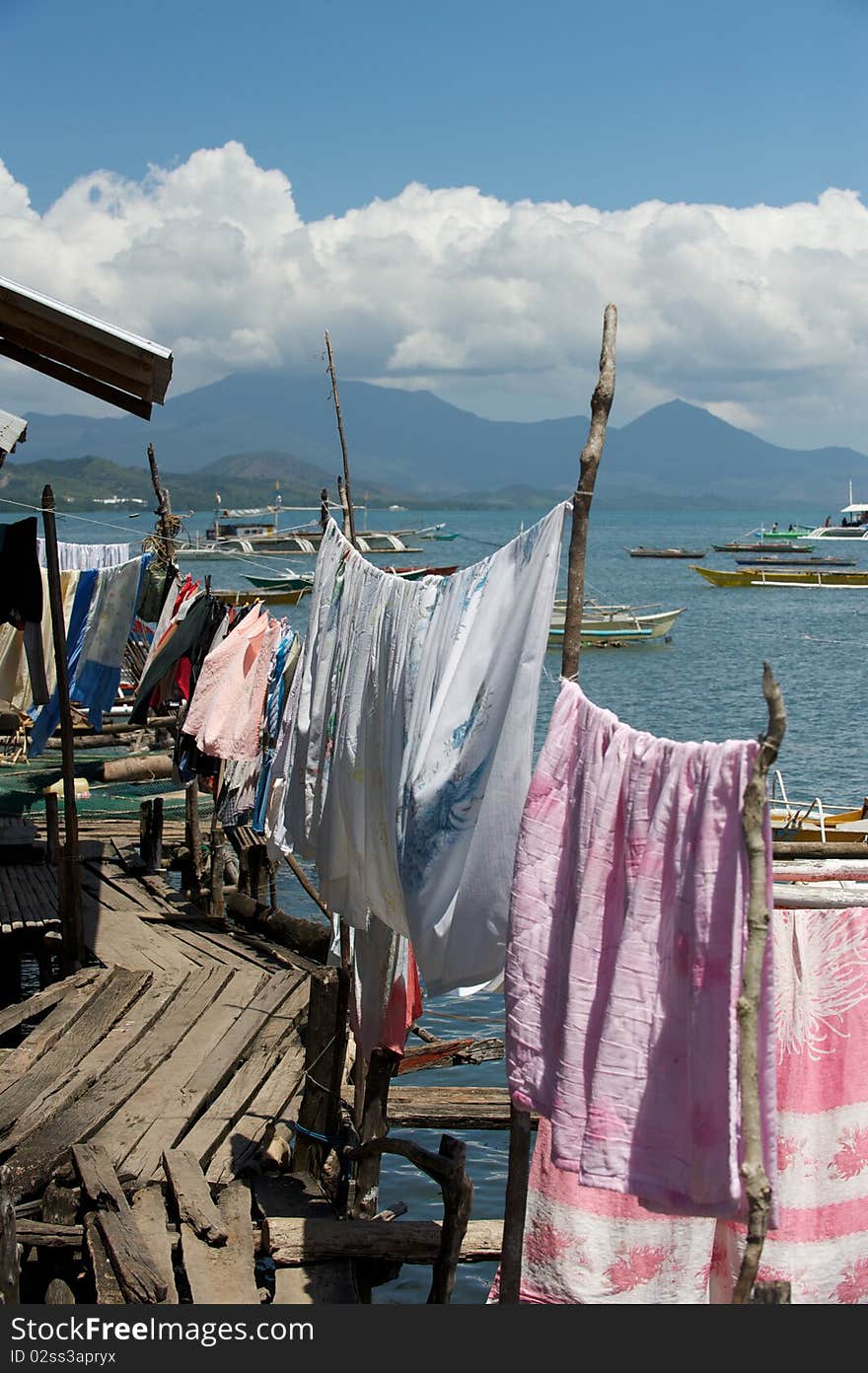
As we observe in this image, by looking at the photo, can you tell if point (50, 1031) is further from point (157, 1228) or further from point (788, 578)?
point (788, 578)

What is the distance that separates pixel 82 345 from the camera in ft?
23.2

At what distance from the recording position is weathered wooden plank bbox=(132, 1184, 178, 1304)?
523cm

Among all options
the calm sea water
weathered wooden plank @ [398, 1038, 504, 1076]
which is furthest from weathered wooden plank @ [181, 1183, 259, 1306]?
weathered wooden plank @ [398, 1038, 504, 1076]

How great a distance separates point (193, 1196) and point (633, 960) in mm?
3334

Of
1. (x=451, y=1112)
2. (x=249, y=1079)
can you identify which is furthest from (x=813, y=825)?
(x=249, y=1079)

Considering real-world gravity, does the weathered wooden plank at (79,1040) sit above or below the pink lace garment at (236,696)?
below

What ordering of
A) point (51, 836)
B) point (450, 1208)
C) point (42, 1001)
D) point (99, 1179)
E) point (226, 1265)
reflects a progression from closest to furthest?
point (450, 1208), point (226, 1265), point (99, 1179), point (42, 1001), point (51, 836)

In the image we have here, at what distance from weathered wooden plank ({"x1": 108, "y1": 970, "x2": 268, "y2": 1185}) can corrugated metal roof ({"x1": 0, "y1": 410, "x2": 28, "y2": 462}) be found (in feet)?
11.7

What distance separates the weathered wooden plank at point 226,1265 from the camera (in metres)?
5.20

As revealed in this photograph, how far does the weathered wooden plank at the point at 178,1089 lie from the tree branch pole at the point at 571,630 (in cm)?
244

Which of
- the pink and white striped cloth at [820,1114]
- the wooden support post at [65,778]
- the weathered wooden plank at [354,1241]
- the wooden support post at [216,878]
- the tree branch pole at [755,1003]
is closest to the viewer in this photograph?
the tree branch pole at [755,1003]

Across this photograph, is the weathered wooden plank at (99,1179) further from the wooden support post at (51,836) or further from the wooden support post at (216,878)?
the wooden support post at (51,836)

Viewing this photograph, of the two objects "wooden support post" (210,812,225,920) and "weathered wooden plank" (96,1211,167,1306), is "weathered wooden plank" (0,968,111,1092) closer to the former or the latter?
"weathered wooden plank" (96,1211,167,1306)

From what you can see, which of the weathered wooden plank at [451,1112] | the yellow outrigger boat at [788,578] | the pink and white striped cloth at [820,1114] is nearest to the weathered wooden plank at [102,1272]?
the weathered wooden plank at [451,1112]
